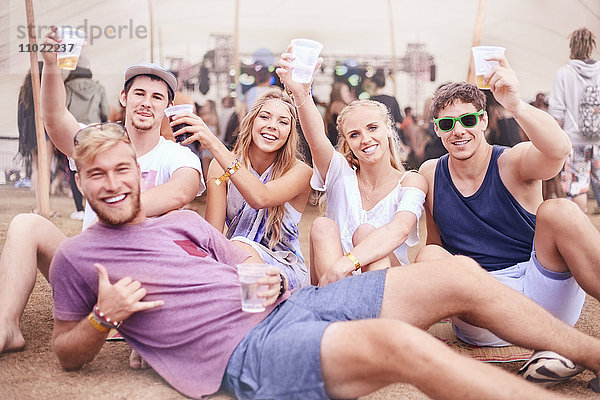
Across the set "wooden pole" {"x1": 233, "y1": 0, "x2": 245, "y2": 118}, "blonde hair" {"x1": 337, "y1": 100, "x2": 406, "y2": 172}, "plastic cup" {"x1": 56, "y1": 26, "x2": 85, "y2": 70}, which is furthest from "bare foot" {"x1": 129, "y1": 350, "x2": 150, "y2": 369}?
"wooden pole" {"x1": 233, "y1": 0, "x2": 245, "y2": 118}

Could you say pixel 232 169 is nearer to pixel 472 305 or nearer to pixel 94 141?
pixel 94 141

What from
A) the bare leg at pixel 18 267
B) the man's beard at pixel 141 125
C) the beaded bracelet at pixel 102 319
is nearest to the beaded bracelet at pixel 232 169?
the man's beard at pixel 141 125

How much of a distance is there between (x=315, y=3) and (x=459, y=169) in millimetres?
5331

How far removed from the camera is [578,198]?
6.15m

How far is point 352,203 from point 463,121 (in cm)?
67

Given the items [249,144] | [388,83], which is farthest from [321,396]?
[388,83]

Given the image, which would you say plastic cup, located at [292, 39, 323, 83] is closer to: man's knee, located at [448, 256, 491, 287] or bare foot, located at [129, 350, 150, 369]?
man's knee, located at [448, 256, 491, 287]

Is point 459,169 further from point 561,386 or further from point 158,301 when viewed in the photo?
point 158,301

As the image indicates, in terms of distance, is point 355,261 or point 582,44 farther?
point 582,44

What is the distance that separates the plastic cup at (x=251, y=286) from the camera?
1.93m

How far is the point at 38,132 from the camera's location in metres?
5.66

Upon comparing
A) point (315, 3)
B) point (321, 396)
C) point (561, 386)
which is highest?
point (315, 3)

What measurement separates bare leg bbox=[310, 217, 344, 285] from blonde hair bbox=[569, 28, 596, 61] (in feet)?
13.8

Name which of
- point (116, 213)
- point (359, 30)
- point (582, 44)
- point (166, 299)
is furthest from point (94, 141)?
point (359, 30)
